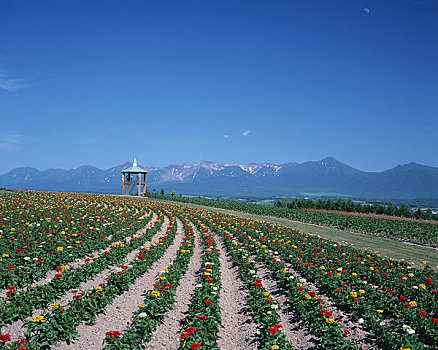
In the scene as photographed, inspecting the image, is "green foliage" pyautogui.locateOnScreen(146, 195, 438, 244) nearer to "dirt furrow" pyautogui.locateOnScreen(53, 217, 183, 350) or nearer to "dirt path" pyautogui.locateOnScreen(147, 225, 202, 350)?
"dirt path" pyautogui.locateOnScreen(147, 225, 202, 350)

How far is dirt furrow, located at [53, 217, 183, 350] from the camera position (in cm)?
608

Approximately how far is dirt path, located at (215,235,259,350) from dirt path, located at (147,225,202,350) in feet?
3.43

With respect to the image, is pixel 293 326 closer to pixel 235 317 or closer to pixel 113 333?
pixel 235 317

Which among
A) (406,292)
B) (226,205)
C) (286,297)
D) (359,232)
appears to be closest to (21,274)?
(286,297)

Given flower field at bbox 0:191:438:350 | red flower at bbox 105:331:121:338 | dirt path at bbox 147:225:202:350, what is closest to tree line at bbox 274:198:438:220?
flower field at bbox 0:191:438:350


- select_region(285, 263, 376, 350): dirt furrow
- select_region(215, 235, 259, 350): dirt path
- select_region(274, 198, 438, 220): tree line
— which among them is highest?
select_region(274, 198, 438, 220): tree line

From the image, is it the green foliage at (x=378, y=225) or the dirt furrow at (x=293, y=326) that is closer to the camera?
the dirt furrow at (x=293, y=326)

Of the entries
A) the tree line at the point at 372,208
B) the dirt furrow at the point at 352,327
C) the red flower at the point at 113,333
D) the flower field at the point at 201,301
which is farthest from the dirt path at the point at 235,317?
the tree line at the point at 372,208

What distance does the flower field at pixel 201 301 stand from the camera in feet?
19.9

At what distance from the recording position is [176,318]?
7.55 meters

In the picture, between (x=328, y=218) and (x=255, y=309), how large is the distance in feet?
83.8

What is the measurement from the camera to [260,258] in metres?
12.7

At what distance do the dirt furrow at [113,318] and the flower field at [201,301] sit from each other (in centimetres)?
2

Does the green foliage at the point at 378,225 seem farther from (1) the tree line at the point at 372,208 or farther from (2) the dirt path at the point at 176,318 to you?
(2) the dirt path at the point at 176,318
